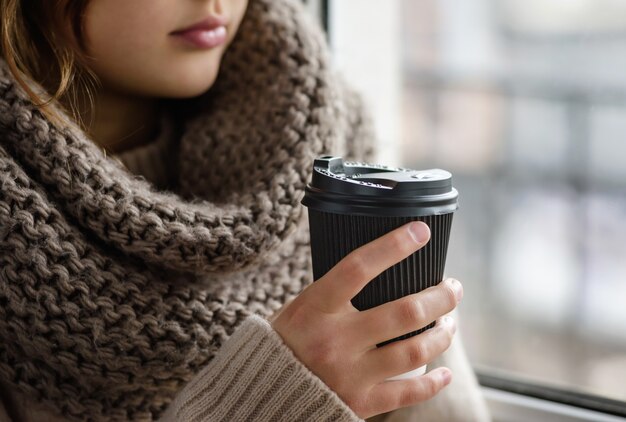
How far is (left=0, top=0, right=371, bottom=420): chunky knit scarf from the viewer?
0.74 meters

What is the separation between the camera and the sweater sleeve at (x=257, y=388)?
67cm

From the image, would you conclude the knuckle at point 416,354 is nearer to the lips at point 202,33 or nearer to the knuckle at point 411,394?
the knuckle at point 411,394

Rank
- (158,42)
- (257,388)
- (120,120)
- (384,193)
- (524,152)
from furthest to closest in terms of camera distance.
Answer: (524,152), (120,120), (158,42), (257,388), (384,193)

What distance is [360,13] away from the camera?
1223 mm

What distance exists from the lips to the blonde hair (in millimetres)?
111

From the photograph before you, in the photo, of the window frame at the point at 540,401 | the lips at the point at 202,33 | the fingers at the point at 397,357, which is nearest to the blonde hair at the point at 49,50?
the lips at the point at 202,33

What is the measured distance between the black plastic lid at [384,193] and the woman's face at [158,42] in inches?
11.7

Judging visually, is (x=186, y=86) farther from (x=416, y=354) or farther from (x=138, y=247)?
(x=416, y=354)

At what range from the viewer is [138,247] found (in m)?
0.75

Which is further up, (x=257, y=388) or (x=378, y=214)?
(x=378, y=214)

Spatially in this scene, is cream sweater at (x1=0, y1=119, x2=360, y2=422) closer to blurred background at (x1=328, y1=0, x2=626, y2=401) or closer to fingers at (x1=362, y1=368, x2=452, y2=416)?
fingers at (x1=362, y1=368, x2=452, y2=416)

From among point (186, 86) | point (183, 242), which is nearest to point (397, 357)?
point (183, 242)

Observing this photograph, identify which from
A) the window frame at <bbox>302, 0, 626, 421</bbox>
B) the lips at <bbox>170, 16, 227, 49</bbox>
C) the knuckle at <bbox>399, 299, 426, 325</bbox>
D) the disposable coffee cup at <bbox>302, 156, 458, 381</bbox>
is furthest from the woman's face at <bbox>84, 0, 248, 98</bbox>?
the window frame at <bbox>302, 0, 626, 421</bbox>

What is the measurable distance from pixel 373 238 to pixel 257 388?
0.64 feet
